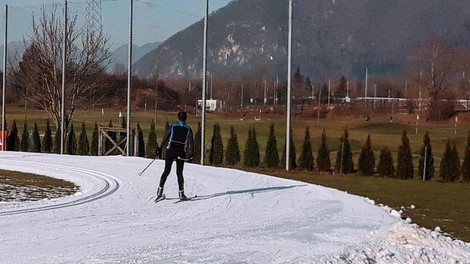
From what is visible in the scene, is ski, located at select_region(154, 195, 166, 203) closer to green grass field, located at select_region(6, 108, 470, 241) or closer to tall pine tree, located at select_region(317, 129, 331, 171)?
green grass field, located at select_region(6, 108, 470, 241)

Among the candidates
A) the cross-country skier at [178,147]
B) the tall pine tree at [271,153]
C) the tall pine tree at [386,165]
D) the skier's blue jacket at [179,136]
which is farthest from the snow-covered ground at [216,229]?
the tall pine tree at [271,153]

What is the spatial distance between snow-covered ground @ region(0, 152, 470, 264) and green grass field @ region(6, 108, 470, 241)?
33.3 inches

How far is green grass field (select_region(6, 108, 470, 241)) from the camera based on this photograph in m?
13.9

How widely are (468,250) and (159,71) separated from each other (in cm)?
2747

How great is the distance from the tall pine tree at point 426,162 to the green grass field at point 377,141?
1.01 feet

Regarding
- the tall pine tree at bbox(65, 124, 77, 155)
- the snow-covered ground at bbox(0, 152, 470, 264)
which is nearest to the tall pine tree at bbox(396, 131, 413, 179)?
the snow-covered ground at bbox(0, 152, 470, 264)

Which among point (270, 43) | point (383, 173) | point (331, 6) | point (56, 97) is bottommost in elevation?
point (383, 173)

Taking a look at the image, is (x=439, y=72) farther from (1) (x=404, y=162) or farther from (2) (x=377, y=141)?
(1) (x=404, y=162)

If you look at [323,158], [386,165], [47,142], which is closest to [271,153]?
[323,158]

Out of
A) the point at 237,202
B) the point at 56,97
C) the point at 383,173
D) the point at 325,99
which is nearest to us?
the point at 237,202

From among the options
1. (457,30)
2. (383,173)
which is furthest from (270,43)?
(383,173)

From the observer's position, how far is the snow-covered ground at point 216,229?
872 centimetres

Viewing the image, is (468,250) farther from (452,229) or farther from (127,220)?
(127,220)

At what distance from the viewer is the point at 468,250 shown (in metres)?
9.60
